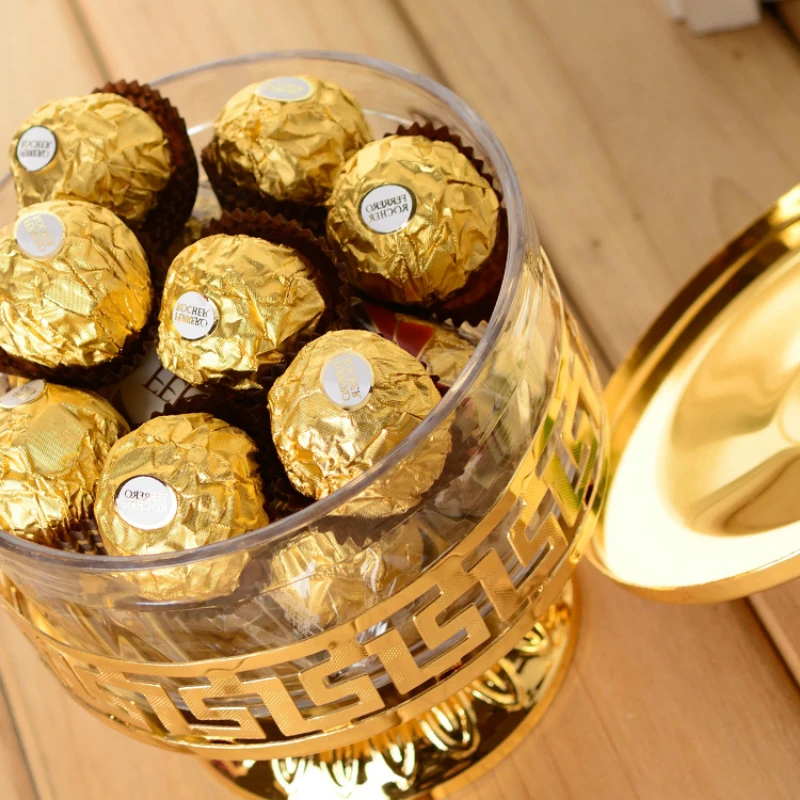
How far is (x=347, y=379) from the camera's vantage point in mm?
520

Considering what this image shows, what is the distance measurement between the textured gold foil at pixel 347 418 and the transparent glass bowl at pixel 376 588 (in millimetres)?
34

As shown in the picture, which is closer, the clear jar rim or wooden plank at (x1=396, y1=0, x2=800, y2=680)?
the clear jar rim

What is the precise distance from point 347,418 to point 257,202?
223mm

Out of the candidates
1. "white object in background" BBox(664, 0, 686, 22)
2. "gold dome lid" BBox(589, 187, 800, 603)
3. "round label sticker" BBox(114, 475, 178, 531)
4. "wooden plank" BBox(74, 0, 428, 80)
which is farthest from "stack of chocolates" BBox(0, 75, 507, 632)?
"white object in background" BBox(664, 0, 686, 22)

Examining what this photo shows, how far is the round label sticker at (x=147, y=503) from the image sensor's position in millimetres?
520

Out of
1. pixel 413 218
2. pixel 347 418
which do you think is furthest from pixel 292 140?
pixel 347 418

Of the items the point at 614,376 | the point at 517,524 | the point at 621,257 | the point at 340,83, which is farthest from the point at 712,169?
the point at 517,524

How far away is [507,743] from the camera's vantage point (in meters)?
0.68

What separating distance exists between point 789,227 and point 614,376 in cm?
18

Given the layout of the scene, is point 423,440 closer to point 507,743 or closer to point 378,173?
point 378,173

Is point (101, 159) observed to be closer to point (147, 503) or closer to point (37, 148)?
point (37, 148)

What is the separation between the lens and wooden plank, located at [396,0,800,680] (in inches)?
33.5

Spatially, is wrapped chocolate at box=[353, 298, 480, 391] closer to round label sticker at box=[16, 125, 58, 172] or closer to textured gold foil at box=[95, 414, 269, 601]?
textured gold foil at box=[95, 414, 269, 601]

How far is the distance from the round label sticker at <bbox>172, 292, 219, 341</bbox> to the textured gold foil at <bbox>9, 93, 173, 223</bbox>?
124 millimetres
